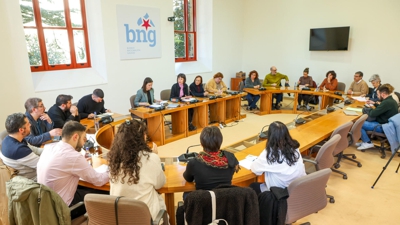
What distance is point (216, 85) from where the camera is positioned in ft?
21.3

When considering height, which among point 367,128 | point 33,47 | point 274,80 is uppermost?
point 33,47

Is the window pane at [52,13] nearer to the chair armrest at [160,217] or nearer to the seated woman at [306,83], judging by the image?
the chair armrest at [160,217]

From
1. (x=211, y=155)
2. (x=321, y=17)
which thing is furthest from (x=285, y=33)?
(x=211, y=155)

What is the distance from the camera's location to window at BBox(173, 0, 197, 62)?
26.2ft

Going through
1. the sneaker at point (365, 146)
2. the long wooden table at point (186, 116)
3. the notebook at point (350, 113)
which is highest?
the notebook at point (350, 113)

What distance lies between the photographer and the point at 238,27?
30.3 ft

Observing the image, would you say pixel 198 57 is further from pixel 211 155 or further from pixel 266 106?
pixel 211 155

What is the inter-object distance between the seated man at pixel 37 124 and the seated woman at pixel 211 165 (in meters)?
1.97

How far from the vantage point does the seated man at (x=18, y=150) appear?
7.56 ft

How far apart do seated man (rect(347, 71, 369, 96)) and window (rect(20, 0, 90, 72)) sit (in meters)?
6.28

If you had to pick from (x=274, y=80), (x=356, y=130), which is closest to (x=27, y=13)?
(x=274, y=80)

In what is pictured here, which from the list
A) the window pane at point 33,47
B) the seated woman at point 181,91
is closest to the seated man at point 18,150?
the seated woman at point 181,91

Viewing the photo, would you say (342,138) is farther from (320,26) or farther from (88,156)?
(320,26)

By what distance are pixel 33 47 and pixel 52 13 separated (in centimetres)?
83
